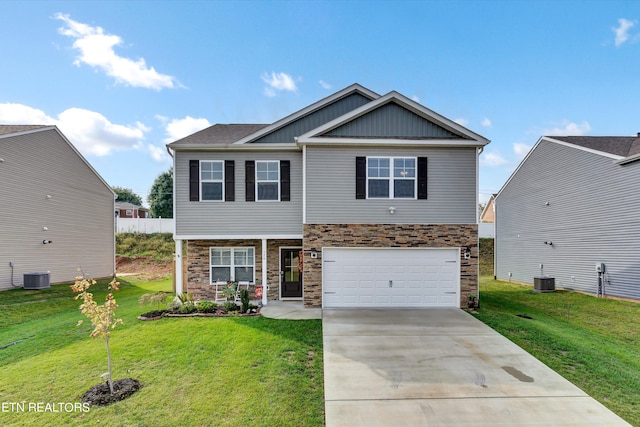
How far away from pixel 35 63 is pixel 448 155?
1633 cm

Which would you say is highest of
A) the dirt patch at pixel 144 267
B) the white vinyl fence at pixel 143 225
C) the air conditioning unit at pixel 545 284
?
the white vinyl fence at pixel 143 225

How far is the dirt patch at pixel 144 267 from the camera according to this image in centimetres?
2005

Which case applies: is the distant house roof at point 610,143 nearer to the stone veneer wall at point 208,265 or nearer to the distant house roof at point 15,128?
the stone veneer wall at point 208,265

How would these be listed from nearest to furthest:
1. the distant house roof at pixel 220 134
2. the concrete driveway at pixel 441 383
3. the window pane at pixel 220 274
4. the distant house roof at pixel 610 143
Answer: the concrete driveway at pixel 441 383 < the distant house roof at pixel 220 134 < the window pane at pixel 220 274 < the distant house roof at pixel 610 143

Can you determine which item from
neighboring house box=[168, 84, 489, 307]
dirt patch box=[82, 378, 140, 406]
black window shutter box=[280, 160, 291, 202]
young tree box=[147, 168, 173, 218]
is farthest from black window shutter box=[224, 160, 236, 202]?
young tree box=[147, 168, 173, 218]

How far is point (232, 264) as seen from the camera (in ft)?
36.6

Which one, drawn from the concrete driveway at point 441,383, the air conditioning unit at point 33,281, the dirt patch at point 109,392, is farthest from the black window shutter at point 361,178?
the air conditioning unit at point 33,281

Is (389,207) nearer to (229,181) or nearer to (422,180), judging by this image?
(422,180)

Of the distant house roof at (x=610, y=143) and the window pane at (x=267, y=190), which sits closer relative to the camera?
the window pane at (x=267, y=190)

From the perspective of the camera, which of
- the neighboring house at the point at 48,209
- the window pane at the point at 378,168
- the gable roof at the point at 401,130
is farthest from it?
the neighboring house at the point at 48,209

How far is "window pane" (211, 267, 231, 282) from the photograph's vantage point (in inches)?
437

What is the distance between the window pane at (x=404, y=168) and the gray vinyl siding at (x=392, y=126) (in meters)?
0.83

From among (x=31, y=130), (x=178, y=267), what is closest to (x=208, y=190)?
(x=178, y=267)

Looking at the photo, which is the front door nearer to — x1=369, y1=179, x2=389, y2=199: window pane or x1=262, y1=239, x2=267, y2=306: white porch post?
x1=262, y1=239, x2=267, y2=306: white porch post
